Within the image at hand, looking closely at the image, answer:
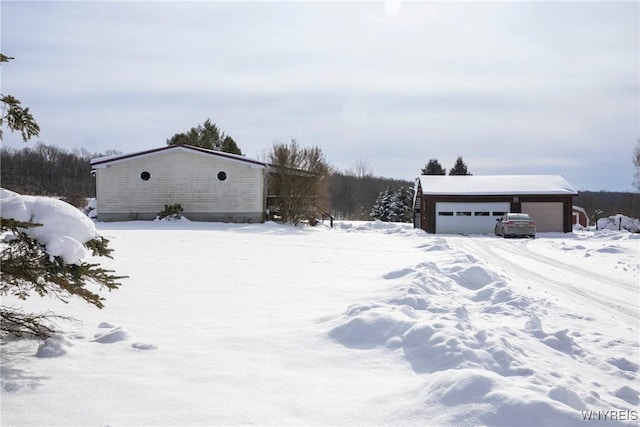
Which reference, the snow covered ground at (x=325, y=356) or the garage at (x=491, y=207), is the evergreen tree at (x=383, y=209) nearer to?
the garage at (x=491, y=207)

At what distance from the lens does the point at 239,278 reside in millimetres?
8602

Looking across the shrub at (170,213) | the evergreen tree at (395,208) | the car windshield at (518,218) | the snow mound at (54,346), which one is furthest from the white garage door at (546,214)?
the snow mound at (54,346)

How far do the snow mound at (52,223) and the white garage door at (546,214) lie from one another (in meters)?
30.1

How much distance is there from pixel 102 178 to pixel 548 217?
85.9 ft

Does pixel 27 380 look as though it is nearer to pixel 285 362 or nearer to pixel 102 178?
pixel 285 362

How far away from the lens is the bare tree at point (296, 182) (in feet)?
86.7

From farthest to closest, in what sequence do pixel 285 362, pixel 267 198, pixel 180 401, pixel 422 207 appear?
pixel 422 207
pixel 267 198
pixel 285 362
pixel 180 401

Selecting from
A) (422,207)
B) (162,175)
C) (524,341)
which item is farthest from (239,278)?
(422,207)

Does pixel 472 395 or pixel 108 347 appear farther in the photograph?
pixel 108 347

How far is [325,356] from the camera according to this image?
14.6 feet

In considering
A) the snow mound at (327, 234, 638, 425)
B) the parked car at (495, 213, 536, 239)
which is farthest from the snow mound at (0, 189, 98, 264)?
the parked car at (495, 213, 536, 239)

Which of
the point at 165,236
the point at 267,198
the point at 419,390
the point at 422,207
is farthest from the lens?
the point at 422,207

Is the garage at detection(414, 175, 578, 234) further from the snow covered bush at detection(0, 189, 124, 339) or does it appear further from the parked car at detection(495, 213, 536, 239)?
the snow covered bush at detection(0, 189, 124, 339)

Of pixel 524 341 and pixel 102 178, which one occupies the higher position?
pixel 102 178
